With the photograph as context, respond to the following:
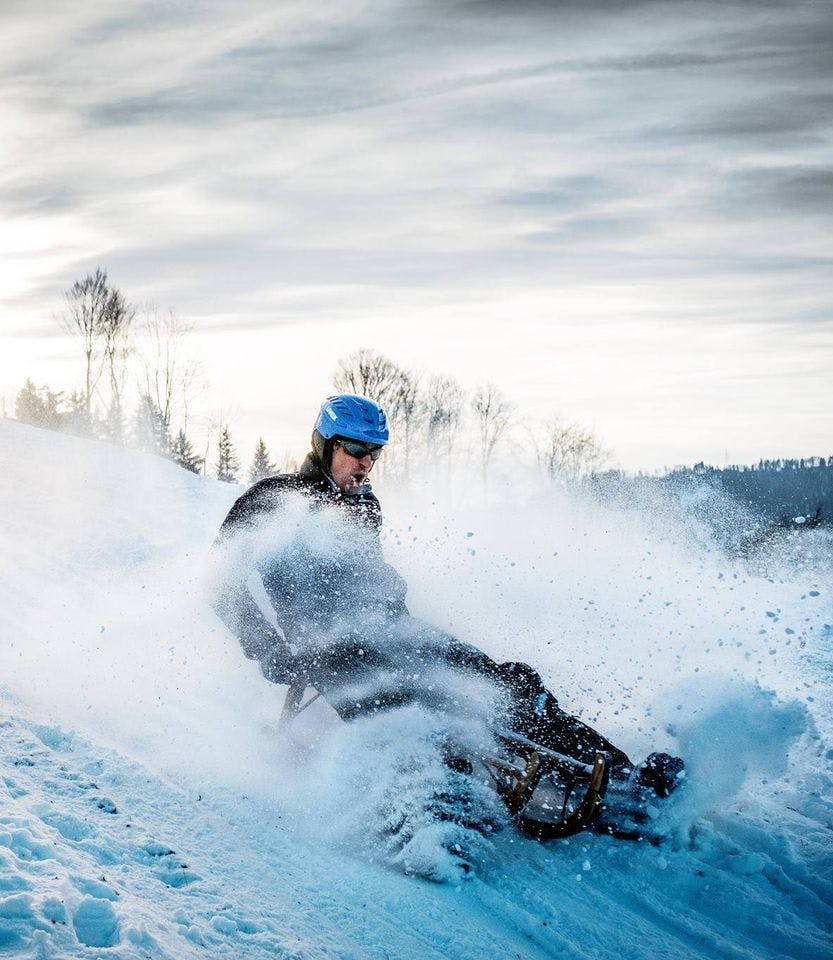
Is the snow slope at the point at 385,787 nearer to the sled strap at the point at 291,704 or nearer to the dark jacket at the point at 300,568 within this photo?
the sled strap at the point at 291,704

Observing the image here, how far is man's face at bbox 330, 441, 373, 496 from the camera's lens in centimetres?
492

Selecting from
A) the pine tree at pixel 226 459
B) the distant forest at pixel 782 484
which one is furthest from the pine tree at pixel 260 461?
the distant forest at pixel 782 484

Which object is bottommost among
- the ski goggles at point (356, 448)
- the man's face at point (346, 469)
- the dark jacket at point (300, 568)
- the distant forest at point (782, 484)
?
the distant forest at point (782, 484)

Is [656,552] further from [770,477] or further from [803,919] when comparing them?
[770,477]

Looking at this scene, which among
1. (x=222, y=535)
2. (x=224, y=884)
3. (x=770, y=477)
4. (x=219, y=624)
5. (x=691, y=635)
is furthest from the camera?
(x=770, y=477)

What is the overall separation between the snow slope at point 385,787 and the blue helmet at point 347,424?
1.29 meters

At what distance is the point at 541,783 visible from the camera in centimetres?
403

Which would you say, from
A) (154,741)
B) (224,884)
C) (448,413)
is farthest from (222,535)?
(448,413)

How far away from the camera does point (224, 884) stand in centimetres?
264

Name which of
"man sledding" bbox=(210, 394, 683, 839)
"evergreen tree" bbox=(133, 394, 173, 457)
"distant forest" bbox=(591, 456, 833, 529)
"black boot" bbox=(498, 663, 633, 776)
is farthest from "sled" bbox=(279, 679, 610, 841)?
"distant forest" bbox=(591, 456, 833, 529)

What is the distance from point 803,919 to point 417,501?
679 centimetres

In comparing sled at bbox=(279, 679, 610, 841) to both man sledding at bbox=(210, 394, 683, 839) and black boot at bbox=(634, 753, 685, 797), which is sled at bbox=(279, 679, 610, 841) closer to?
man sledding at bbox=(210, 394, 683, 839)

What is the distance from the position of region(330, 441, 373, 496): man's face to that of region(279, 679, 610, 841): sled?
2.07 m

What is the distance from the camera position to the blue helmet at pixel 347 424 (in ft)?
16.0
